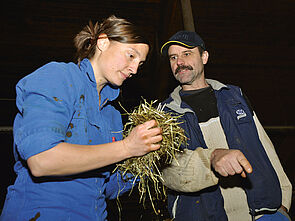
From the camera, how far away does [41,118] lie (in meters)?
0.95

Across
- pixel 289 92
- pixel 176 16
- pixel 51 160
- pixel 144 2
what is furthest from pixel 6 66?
pixel 289 92

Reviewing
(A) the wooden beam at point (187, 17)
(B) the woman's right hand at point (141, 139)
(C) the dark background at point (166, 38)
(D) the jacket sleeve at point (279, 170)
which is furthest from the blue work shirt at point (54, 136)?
(C) the dark background at point (166, 38)

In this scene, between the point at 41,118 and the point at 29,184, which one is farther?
the point at 29,184

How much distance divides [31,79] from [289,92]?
1001 cm

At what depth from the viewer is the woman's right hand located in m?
1.09

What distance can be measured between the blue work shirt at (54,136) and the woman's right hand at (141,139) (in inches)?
11.6

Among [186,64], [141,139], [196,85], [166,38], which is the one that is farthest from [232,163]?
[166,38]

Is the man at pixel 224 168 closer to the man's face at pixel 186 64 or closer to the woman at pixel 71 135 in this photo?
the man's face at pixel 186 64

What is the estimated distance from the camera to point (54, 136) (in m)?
0.95

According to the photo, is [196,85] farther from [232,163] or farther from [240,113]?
[232,163]

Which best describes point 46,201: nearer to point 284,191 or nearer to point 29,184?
point 29,184

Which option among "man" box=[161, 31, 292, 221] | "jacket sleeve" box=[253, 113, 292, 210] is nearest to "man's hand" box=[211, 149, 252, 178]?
"man" box=[161, 31, 292, 221]

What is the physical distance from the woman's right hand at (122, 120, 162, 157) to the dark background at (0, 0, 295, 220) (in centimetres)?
310

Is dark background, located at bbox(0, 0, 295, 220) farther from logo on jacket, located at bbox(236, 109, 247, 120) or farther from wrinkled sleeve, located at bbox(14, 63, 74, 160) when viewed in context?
wrinkled sleeve, located at bbox(14, 63, 74, 160)
